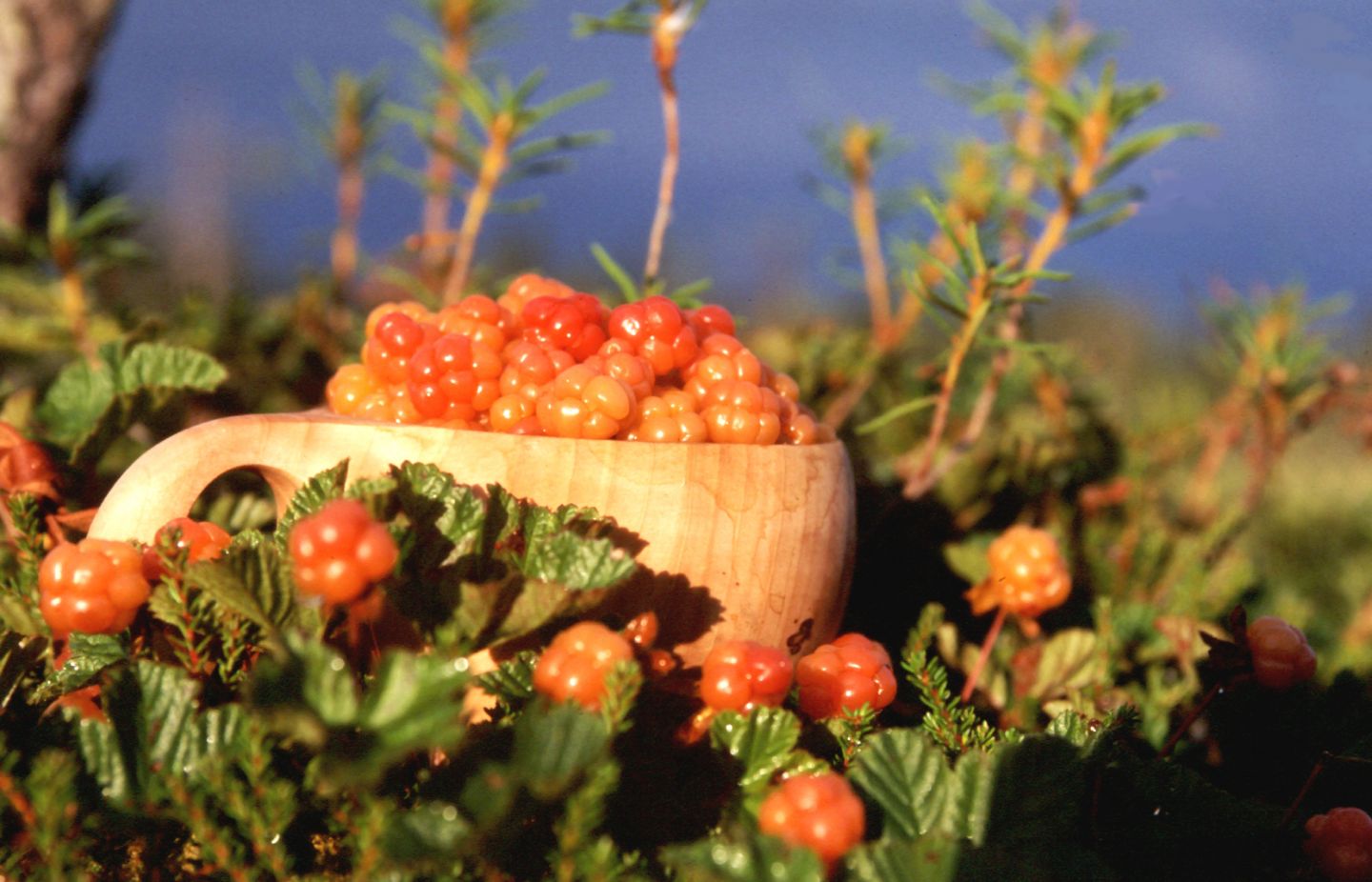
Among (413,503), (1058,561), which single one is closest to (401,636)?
(413,503)

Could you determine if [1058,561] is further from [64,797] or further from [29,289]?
[29,289]

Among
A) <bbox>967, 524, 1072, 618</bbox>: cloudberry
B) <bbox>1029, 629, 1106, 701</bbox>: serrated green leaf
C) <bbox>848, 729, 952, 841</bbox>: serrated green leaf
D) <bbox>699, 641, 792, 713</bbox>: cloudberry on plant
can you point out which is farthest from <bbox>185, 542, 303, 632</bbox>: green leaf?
<bbox>1029, 629, 1106, 701</bbox>: serrated green leaf

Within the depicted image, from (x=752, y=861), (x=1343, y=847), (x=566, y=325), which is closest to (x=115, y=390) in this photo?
(x=566, y=325)

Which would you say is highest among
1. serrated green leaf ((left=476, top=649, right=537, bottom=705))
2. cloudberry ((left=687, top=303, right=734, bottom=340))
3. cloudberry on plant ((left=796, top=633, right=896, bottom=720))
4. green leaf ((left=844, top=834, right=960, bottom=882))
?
cloudberry ((left=687, top=303, right=734, bottom=340))

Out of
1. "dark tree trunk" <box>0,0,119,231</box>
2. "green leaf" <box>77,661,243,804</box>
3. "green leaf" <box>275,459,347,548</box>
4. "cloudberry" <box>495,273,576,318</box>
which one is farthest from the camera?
"dark tree trunk" <box>0,0,119,231</box>

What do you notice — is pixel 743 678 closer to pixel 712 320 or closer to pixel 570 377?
pixel 570 377

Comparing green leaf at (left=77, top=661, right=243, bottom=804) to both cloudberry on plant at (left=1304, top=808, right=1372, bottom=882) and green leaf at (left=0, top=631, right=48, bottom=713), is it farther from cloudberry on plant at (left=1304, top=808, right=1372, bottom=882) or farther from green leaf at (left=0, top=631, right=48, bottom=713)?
cloudberry on plant at (left=1304, top=808, right=1372, bottom=882)
